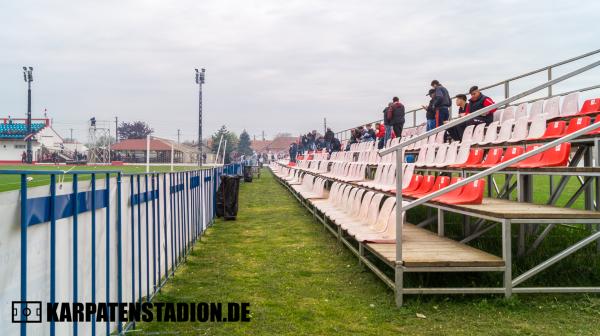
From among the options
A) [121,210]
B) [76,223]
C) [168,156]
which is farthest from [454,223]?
[168,156]

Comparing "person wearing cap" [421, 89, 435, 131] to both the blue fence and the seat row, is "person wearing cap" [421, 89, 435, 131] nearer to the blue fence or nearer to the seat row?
the seat row

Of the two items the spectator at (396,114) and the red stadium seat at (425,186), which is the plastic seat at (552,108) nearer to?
the red stadium seat at (425,186)

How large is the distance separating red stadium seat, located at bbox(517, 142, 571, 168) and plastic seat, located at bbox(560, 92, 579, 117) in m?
2.49

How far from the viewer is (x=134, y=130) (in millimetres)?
112250

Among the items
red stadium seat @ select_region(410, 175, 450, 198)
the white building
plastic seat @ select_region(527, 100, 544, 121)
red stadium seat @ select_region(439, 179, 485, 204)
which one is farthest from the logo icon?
the white building

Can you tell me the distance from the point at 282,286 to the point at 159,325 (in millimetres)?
1579

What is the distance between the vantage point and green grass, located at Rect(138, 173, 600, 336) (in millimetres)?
4007

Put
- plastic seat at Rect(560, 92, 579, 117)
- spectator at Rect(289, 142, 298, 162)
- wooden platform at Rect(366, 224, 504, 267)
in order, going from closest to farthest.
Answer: wooden platform at Rect(366, 224, 504, 267) → plastic seat at Rect(560, 92, 579, 117) → spectator at Rect(289, 142, 298, 162)

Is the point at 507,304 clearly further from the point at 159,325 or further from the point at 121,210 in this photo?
the point at 121,210

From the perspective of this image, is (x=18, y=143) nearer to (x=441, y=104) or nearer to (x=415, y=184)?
(x=441, y=104)

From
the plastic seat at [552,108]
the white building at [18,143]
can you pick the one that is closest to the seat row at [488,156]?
the plastic seat at [552,108]

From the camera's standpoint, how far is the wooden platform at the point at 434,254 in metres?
4.48

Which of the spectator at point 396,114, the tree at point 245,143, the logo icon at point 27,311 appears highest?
the tree at point 245,143

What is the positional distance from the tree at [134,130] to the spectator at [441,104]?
352 ft
